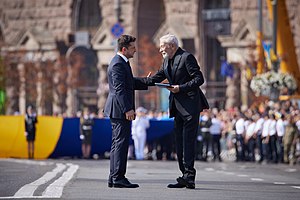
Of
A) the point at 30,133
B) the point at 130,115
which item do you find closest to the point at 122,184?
the point at 130,115

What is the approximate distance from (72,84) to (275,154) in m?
22.9

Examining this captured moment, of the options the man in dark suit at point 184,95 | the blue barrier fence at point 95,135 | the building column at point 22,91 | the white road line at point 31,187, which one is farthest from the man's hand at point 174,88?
the building column at point 22,91

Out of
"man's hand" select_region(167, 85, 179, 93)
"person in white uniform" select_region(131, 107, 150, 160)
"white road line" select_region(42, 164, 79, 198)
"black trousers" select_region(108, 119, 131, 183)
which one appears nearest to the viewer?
"white road line" select_region(42, 164, 79, 198)

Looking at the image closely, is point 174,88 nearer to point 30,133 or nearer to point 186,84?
point 186,84

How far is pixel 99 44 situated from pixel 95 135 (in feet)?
65.6

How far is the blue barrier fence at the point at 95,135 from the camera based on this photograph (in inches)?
1574

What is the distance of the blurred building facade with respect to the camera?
56375 millimetres

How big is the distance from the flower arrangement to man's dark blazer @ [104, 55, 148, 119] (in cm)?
2547

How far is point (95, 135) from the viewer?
41062mm

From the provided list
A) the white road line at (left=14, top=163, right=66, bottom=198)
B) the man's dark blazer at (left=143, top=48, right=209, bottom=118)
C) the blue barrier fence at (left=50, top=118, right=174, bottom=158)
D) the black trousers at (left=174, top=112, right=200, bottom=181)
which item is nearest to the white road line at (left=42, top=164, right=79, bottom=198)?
the white road line at (left=14, top=163, right=66, bottom=198)

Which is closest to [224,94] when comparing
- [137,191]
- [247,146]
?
[247,146]

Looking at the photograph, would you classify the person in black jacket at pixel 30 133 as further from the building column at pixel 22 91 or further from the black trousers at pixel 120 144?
the building column at pixel 22 91

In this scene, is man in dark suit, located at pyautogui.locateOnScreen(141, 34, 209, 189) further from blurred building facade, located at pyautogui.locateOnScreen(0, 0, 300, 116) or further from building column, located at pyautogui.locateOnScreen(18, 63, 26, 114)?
building column, located at pyautogui.locateOnScreen(18, 63, 26, 114)

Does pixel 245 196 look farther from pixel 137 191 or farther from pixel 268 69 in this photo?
pixel 268 69
